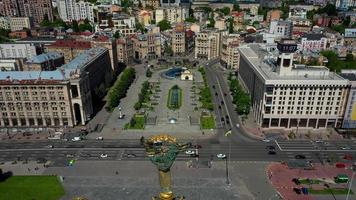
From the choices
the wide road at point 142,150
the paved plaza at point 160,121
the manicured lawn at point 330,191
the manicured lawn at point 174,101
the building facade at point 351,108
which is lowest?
the manicured lawn at point 330,191

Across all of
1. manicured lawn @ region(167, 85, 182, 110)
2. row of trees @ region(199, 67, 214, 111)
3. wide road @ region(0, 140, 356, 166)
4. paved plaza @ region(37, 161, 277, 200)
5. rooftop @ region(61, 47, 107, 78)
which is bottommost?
paved plaza @ region(37, 161, 277, 200)

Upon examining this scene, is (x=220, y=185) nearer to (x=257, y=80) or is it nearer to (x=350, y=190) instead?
(x=350, y=190)

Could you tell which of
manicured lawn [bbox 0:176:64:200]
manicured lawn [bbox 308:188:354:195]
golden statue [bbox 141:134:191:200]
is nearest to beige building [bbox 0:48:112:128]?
manicured lawn [bbox 0:176:64:200]

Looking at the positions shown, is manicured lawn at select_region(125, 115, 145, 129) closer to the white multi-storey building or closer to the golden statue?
the white multi-storey building

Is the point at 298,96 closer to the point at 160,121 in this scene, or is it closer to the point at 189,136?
the point at 189,136

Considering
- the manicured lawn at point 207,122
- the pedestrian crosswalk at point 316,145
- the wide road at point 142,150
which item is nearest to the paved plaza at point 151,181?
the wide road at point 142,150

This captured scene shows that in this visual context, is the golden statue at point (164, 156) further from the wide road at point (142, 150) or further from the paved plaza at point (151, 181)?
the wide road at point (142, 150)
